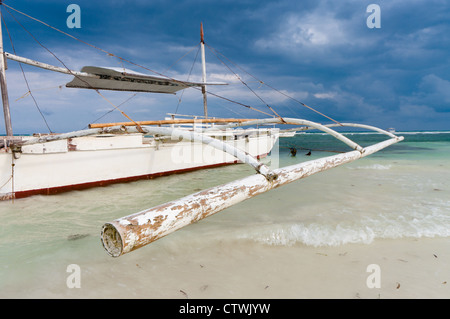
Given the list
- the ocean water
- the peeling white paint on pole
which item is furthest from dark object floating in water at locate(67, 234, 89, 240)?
the peeling white paint on pole

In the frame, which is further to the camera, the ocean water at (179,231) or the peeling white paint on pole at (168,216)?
the ocean water at (179,231)

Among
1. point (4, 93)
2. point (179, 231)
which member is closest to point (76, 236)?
point (179, 231)

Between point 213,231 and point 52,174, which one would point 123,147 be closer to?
point 52,174

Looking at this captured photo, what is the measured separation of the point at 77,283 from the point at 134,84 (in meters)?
12.2

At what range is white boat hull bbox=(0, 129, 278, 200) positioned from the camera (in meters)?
6.18

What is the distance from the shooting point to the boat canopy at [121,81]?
11.0m

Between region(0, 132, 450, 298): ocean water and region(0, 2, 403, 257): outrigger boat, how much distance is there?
715 mm

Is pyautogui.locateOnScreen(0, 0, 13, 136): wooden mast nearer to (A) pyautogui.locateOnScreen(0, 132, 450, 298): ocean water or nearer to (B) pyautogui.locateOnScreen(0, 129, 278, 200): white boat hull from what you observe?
(B) pyautogui.locateOnScreen(0, 129, 278, 200): white boat hull

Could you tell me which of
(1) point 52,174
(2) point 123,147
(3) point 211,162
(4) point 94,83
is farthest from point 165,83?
(1) point 52,174

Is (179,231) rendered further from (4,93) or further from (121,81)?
(121,81)

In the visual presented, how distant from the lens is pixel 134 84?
13.0m

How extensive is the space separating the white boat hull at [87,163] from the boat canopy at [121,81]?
3985 millimetres

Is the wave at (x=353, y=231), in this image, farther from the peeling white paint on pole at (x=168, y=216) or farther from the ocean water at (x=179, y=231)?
the peeling white paint on pole at (x=168, y=216)

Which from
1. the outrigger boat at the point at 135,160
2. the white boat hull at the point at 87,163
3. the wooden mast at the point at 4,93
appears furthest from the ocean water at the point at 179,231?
the wooden mast at the point at 4,93
